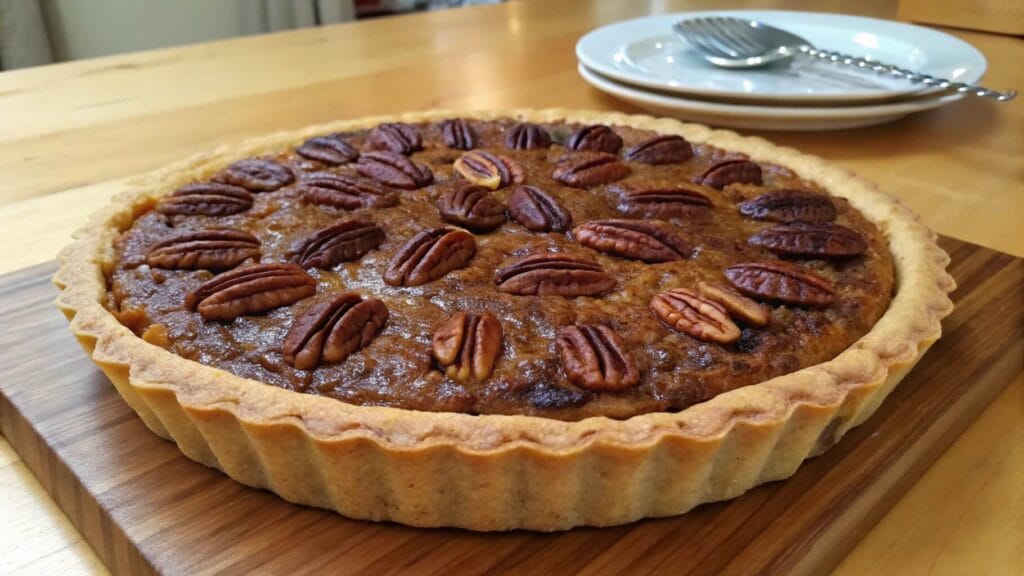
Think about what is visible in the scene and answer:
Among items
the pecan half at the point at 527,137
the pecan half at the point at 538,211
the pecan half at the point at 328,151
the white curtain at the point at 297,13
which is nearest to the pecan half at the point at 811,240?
the pecan half at the point at 538,211

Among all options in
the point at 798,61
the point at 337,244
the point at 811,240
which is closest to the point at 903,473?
the point at 811,240

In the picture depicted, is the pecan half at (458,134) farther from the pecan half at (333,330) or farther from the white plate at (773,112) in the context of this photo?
the pecan half at (333,330)

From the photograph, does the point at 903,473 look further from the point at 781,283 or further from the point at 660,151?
the point at 660,151

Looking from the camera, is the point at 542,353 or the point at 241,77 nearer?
the point at 542,353

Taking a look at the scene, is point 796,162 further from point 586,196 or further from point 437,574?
point 437,574

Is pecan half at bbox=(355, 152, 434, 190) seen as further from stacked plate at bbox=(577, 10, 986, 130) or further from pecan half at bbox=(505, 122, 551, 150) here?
stacked plate at bbox=(577, 10, 986, 130)

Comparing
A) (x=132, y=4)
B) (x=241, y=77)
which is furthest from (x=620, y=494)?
(x=132, y=4)
